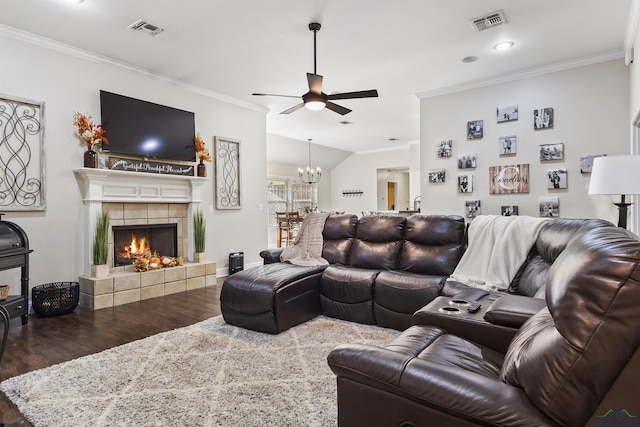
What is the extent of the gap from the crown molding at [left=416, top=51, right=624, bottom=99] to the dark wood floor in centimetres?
437

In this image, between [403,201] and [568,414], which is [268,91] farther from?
[403,201]

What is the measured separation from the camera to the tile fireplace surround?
158 inches

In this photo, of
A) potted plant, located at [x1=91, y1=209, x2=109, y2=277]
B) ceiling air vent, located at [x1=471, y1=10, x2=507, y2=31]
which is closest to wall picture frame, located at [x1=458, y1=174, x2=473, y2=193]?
ceiling air vent, located at [x1=471, y1=10, x2=507, y2=31]

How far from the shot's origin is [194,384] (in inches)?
84.7

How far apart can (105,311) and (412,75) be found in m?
4.73

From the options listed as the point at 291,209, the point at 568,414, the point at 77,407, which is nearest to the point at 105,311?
the point at 77,407

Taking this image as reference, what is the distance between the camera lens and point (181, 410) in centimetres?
187

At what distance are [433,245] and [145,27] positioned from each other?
3.54 meters

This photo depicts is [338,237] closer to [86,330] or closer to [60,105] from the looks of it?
[86,330]

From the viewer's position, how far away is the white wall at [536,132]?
428 cm

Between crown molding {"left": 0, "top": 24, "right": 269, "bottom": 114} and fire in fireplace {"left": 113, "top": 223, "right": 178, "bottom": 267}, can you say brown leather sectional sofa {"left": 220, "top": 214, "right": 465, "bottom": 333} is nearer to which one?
fire in fireplace {"left": 113, "top": 223, "right": 178, "bottom": 267}

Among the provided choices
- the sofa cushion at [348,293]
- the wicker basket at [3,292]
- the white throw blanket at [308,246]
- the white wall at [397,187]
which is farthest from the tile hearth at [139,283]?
the white wall at [397,187]

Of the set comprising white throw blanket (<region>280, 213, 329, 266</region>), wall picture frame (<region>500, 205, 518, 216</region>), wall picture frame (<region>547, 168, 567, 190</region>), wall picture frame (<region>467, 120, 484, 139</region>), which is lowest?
white throw blanket (<region>280, 213, 329, 266</region>)

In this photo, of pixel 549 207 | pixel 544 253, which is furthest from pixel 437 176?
pixel 544 253
